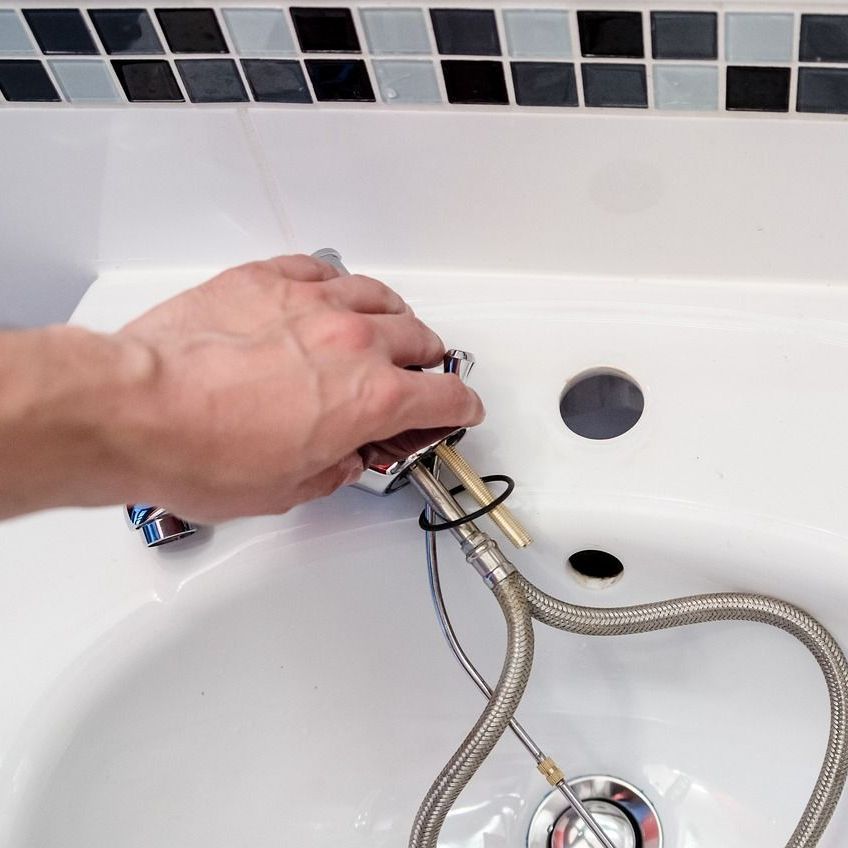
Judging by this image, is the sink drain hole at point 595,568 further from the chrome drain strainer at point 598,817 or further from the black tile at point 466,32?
the black tile at point 466,32

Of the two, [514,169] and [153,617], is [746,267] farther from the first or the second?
[153,617]

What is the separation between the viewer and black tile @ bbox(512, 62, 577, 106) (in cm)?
42

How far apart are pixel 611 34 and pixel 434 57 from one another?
8 centimetres

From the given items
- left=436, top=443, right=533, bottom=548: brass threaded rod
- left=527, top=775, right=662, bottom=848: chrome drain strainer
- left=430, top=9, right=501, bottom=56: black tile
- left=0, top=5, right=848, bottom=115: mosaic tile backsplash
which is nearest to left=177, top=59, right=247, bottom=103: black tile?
left=0, top=5, right=848, bottom=115: mosaic tile backsplash

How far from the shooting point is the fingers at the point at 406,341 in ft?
1.27

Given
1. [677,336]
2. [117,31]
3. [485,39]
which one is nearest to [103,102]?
[117,31]

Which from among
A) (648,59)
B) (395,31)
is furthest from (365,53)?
(648,59)

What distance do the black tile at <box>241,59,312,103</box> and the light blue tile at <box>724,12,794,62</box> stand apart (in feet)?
0.64

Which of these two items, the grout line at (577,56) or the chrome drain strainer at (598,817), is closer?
the grout line at (577,56)

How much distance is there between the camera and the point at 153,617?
445 mm

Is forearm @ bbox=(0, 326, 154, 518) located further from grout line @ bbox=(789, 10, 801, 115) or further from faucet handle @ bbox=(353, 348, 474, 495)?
grout line @ bbox=(789, 10, 801, 115)

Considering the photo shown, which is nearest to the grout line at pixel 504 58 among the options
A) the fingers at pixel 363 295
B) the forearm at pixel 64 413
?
the fingers at pixel 363 295

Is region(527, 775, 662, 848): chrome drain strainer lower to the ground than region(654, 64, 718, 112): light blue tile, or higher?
lower

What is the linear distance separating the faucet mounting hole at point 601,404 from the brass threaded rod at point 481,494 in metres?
0.06
